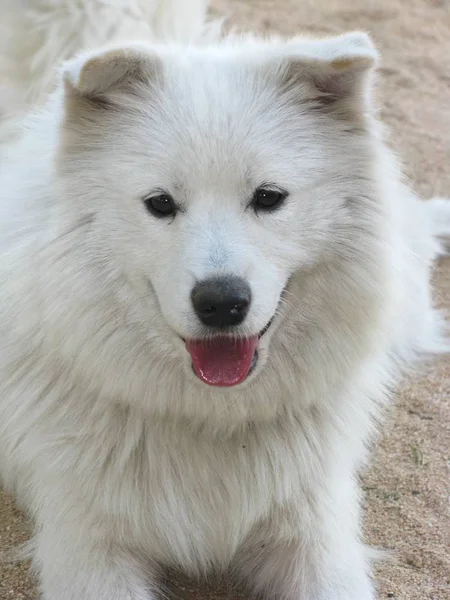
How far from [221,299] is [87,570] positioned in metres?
0.93

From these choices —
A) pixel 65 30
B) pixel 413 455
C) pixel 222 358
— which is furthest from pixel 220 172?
pixel 65 30

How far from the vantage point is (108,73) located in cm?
222

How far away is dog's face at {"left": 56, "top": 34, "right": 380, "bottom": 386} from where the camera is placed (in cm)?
212

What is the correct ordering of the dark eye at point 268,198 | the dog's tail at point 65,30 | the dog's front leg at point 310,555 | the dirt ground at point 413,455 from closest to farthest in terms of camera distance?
1. the dark eye at point 268,198
2. the dog's front leg at point 310,555
3. the dirt ground at point 413,455
4. the dog's tail at point 65,30

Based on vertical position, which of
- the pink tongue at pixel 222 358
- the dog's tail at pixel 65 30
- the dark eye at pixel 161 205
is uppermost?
the dog's tail at pixel 65 30

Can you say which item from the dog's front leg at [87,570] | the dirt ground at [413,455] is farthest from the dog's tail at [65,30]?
the dog's front leg at [87,570]

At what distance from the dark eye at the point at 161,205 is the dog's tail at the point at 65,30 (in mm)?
1460

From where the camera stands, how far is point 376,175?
2344 mm

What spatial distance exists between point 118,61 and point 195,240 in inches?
19.7

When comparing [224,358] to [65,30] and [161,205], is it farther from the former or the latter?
[65,30]

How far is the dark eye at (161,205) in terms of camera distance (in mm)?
2182

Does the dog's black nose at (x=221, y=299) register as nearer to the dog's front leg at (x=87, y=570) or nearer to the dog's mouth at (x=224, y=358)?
the dog's mouth at (x=224, y=358)

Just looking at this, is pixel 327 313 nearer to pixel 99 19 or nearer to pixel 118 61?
pixel 118 61

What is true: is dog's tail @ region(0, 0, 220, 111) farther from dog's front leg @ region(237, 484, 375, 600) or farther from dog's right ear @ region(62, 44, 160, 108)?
dog's front leg @ region(237, 484, 375, 600)
